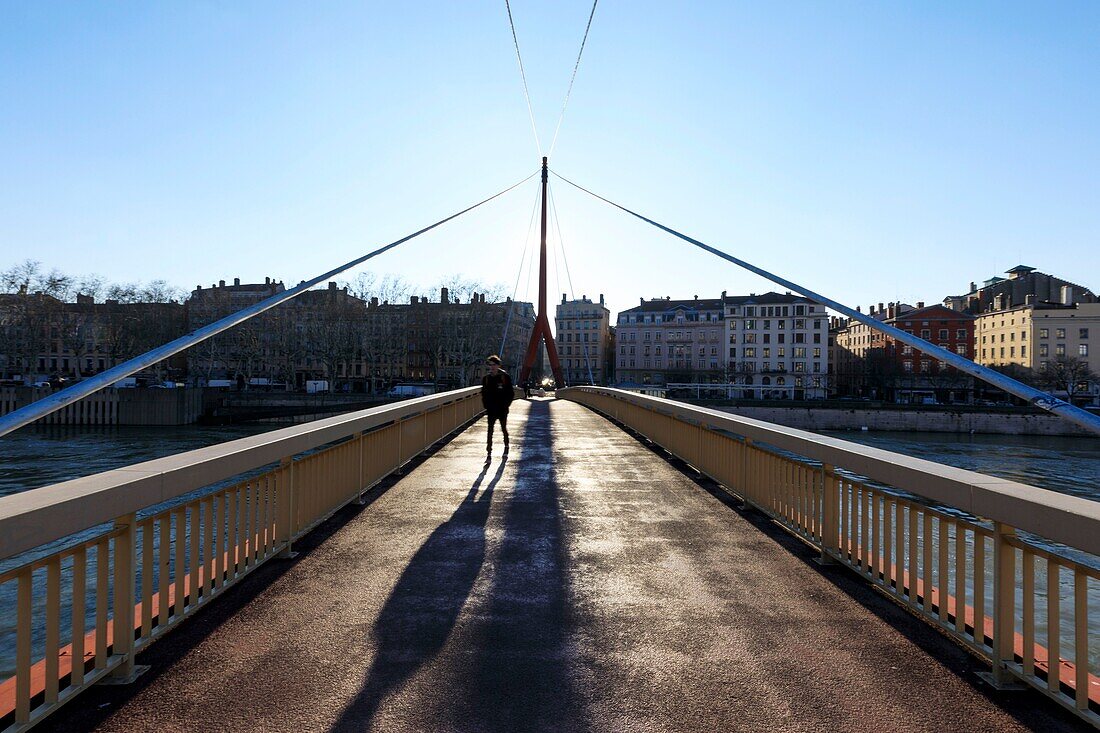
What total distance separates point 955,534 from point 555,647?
10.4 feet

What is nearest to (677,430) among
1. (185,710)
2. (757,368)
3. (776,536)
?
(776,536)

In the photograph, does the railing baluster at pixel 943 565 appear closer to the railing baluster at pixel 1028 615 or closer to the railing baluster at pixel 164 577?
the railing baluster at pixel 1028 615

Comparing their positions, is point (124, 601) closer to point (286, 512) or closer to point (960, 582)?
point (286, 512)

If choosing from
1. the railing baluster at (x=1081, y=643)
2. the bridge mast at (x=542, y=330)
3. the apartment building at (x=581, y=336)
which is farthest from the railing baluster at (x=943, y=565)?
the apartment building at (x=581, y=336)

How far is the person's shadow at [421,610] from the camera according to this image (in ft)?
10.8

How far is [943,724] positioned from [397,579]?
3540mm

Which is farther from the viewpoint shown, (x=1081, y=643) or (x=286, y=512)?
(x=286, y=512)

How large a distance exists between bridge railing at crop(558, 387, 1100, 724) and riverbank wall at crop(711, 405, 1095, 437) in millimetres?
60954

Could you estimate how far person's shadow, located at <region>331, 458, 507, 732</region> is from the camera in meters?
3.29

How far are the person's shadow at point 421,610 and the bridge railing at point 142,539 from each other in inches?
46.0

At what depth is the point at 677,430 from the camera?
463 inches

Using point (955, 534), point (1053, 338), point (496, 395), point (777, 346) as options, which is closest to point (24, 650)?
point (955, 534)

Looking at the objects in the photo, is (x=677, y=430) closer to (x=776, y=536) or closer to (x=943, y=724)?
(x=776, y=536)

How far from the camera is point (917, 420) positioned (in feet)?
216
